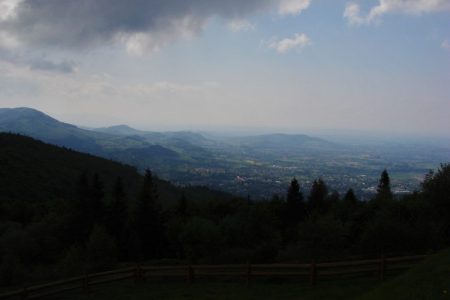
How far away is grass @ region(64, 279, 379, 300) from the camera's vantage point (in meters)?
18.2

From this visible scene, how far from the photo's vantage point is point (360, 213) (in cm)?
5441

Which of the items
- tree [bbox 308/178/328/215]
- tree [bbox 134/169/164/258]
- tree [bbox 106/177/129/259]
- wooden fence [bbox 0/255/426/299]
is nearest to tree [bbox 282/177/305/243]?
tree [bbox 308/178/328/215]

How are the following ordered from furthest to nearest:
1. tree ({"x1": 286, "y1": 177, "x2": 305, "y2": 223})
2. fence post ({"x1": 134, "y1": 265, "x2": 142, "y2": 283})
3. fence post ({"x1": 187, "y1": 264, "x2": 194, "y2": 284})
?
tree ({"x1": 286, "y1": 177, "x2": 305, "y2": 223}), fence post ({"x1": 134, "y1": 265, "x2": 142, "y2": 283}), fence post ({"x1": 187, "y1": 264, "x2": 194, "y2": 284})

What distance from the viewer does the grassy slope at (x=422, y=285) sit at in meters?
13.7

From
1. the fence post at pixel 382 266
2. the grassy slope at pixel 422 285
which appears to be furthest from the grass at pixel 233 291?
the grassy slope at pixel 422 285

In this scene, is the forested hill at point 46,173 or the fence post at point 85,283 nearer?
the fence post at point 85,283

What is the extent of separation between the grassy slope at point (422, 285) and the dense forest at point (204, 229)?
7.86 meters

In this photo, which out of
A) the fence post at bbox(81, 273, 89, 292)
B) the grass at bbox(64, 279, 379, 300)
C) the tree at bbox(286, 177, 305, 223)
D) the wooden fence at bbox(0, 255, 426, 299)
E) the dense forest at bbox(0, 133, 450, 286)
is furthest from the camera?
the tree at bbox(286, 177, 305, 223)

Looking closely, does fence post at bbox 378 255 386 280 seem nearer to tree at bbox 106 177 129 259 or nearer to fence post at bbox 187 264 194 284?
fence post at bbox 187 264 194 284

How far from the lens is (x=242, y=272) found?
2167cm

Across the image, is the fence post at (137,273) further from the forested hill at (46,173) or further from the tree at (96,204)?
the forested hill at (46,173)

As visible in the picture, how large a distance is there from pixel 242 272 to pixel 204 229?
2142 centimetres

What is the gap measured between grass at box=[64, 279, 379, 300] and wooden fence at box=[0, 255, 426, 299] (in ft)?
1.63

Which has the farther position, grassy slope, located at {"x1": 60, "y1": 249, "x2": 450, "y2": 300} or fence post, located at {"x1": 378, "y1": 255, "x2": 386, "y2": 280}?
fence post, located at {"x1": 378, "y1": 255, "x2": 386, "y2": 280}
